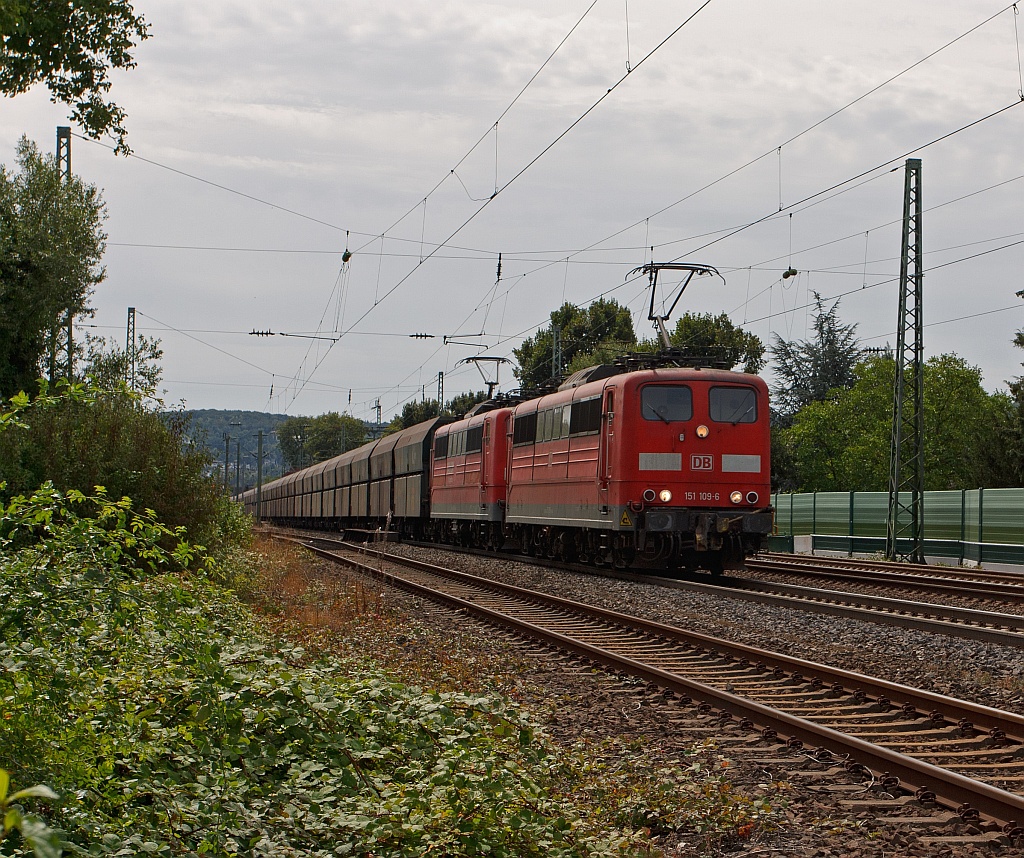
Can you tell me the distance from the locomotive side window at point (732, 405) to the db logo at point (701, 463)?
69 cm

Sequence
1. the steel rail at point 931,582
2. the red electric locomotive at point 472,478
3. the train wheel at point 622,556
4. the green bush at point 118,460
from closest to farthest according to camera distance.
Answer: the green bush at point 118,460 → the steel rail at point 931,582 → the train wheel at point 622,556 → the red electric locomotive at point 472,478

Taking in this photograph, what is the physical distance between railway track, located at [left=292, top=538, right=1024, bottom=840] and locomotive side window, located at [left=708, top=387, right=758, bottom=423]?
664 cm

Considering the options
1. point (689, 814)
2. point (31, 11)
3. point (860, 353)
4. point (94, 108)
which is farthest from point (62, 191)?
point (860, 353)

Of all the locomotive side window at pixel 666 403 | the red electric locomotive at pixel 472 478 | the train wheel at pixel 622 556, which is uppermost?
the locomotive side window at pixel 666 403

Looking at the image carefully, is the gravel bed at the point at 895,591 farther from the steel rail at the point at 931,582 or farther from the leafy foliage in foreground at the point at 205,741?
the leafy foliage in foreground at the point at 205,741

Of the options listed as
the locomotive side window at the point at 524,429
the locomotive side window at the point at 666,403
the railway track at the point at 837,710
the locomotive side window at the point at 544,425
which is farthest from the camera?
the locomotive side window at the point at 524,429

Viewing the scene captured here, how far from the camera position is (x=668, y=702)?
28.0ft

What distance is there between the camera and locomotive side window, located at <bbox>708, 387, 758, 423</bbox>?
19.3 metres

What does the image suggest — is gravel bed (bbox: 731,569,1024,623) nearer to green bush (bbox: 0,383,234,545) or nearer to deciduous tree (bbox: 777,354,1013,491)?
green bush (bbox: 0,383,234,545)

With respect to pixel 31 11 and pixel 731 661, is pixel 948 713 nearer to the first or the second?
pixel 731 661

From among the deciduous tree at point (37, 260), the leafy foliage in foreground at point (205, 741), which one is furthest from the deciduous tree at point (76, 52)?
the leafy foliage in foreground at point (205, 741)

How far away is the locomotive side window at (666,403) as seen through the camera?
18906 mm

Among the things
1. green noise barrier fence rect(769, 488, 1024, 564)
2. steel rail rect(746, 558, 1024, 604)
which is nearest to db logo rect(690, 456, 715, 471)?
steel rail rect(746, 558, 1024, 604)

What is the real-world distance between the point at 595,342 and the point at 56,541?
65284 millimetres
